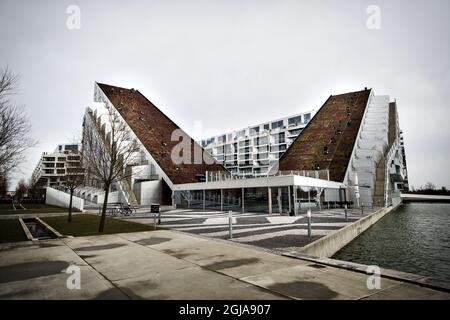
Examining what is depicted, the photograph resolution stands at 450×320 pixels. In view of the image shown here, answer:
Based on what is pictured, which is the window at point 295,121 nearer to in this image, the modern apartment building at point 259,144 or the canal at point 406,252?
the modern apartment building at point 259,144

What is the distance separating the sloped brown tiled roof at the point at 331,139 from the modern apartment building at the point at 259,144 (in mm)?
21211

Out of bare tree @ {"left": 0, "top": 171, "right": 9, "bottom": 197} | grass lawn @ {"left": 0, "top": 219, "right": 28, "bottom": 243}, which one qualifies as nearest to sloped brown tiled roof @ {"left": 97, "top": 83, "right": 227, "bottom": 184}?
bare tree @ {"left": 0, "top": 171, "right": 9, "bottom": 197}

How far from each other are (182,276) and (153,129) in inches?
1823

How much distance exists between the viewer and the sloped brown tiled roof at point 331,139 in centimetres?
4284

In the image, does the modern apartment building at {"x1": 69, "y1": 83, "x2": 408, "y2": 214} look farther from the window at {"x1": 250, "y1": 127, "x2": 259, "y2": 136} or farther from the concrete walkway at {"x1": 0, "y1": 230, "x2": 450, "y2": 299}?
the window at {"x1": 250, "y1": 127, "x2": 259, "y2": 136}

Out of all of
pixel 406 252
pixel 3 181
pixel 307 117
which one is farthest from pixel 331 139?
pixel 3 181

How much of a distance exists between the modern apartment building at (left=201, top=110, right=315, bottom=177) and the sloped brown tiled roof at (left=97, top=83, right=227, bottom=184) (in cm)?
3139

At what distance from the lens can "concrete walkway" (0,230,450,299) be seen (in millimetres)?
4484

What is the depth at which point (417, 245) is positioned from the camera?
13211 mm

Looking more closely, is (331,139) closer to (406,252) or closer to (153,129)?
(153,129)

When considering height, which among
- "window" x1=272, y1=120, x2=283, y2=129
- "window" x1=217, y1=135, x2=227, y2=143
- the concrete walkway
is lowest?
the concrete walkway

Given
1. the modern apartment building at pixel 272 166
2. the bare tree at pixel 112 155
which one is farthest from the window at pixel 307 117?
the bare tree at pixel 112 155
